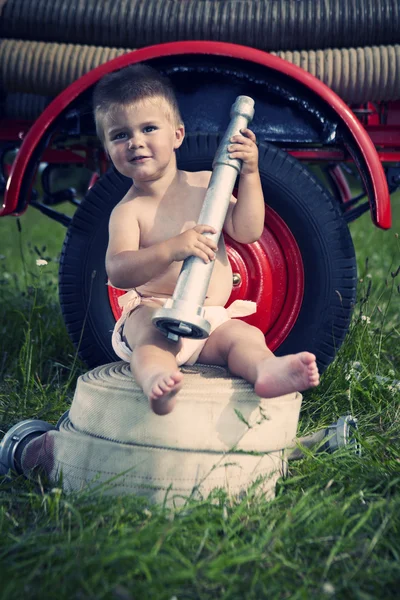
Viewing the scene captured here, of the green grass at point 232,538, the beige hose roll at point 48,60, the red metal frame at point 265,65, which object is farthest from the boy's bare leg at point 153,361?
the beige hose roll at point 48,60

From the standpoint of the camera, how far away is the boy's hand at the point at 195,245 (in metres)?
1.75

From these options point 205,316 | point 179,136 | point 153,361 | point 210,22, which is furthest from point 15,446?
point 210,22

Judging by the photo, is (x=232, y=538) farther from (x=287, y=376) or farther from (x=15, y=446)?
(x=15, y=446)

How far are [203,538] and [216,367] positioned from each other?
1.90 ft

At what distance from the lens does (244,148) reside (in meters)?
1.89

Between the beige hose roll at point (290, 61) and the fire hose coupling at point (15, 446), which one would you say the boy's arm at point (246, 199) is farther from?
the fire hose coupling at point (15, 446)

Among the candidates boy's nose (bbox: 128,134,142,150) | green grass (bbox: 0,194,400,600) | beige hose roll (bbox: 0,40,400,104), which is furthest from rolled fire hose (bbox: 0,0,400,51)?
green grass (bbox: 0,194,400,600)

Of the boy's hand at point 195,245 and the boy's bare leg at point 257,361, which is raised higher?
the boy's hand at point 195,245

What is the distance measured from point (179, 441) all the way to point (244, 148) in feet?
2.61

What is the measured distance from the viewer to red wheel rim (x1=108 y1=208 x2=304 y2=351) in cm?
221

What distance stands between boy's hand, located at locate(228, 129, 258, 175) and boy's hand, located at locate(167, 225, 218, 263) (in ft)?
0.78

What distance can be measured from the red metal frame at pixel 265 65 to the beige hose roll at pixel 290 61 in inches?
8.6

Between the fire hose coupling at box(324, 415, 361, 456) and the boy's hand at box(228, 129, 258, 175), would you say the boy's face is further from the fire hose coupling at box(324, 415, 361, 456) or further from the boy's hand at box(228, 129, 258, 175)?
the fire hose coupling at box(324, 415, 361, 456)

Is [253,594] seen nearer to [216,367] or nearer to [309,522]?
[309,522]
